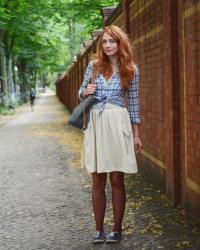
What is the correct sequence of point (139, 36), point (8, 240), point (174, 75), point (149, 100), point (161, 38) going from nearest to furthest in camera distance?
1. point (8, 240)
2. point (174, 75)
3. point (161, 38)
4. point (149, 100)
5. point (139, 36)

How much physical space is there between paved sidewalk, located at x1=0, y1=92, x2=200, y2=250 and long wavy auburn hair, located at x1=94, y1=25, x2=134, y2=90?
135 cm

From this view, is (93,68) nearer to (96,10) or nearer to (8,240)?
(8,240)

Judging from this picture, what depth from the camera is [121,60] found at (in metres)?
4.79

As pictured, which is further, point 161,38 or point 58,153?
point 58,153

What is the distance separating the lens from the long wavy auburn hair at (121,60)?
4766 millimetres

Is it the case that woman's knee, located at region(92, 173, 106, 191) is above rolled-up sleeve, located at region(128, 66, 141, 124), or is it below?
below

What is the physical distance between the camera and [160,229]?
530 centimetres

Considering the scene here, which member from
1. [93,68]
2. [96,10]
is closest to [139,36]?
[93,68]

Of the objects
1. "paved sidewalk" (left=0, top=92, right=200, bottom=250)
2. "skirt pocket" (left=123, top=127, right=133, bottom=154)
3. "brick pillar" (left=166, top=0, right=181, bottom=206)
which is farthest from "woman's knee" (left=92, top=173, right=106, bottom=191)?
"brick pillar" (left=166, top=0, right=181, bottom=206)

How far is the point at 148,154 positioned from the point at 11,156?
15.9 feet

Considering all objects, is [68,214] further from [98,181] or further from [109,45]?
[109,45]

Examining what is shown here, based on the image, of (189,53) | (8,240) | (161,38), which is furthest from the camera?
(161,38)

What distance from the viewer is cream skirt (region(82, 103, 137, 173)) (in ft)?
15.7

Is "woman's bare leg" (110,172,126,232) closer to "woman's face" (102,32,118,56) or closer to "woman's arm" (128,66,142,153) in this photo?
"woman's arm" (128,66,142,153)
